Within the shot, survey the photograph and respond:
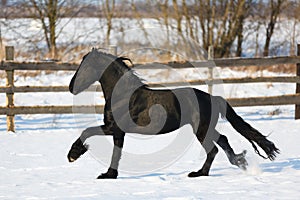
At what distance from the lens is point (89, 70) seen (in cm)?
507

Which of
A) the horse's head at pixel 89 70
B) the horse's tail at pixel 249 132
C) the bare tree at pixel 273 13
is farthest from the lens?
the bare tree at pixel 273 13

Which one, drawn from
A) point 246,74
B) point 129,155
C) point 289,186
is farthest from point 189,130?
point 246,74

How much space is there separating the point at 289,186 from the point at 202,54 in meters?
11.9

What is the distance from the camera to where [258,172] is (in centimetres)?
511

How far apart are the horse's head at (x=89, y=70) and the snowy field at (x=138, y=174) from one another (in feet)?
3.15

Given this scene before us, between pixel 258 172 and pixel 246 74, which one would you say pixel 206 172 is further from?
pixel 246 74

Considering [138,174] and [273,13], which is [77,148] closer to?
[138,174]

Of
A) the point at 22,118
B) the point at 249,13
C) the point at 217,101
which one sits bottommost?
the point at 22,118

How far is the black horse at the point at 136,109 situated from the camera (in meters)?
5.00

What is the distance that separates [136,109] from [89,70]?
0.63 m

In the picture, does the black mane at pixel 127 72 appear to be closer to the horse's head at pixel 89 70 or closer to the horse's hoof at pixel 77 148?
the horse's head at pixel 89 70

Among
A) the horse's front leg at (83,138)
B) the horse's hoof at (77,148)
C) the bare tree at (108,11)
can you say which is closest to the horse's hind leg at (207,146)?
the horse's front leg at (83,138)

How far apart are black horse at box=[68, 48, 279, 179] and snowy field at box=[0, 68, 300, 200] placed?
264mm

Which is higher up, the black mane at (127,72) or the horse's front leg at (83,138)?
the black mane at (127,72)
